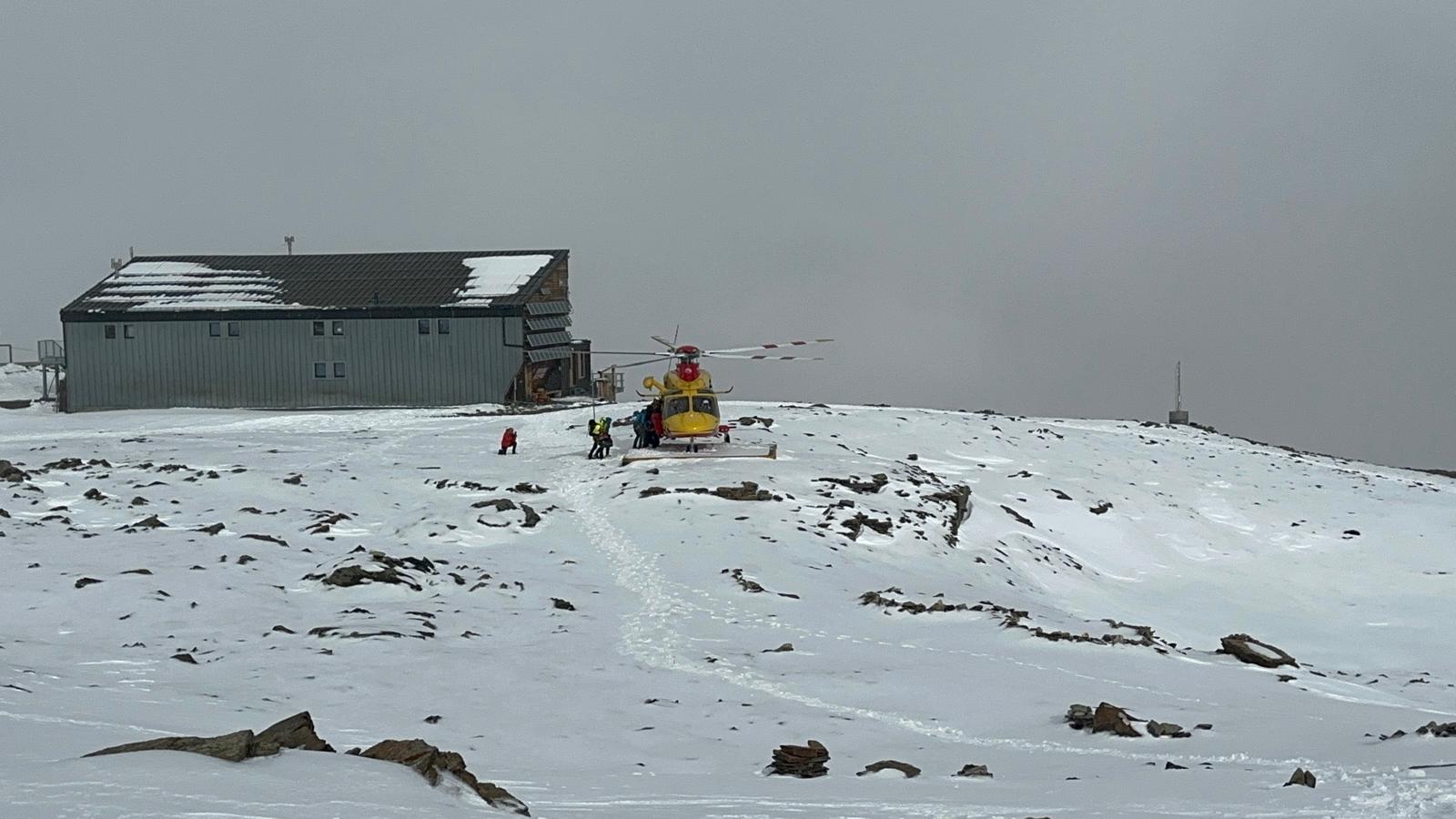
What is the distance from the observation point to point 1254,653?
17734 mm

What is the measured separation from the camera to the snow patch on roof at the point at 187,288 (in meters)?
52.7

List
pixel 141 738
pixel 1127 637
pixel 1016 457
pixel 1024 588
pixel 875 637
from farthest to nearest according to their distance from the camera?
pixel 1016 457 → pixel 1024 588 → pixel 1127 637 → pixel 875 637 → pixel 141 738

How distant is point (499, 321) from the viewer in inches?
2021

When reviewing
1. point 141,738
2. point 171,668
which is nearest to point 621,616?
point 171,668

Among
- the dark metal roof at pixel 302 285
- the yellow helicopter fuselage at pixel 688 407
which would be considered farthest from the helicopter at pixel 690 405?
the dark metal roof at pixel 302 285

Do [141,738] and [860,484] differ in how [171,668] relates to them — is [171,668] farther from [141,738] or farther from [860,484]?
[860,484]

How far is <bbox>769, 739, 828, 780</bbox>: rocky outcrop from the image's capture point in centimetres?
1072

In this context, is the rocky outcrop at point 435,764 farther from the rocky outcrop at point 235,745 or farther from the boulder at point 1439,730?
the boulder at point 1439,730

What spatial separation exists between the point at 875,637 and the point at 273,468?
1835 centimetres

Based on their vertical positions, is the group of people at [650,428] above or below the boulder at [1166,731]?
above

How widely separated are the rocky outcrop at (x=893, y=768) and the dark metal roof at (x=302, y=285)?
4189 cm

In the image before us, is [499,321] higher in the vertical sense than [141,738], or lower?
higher

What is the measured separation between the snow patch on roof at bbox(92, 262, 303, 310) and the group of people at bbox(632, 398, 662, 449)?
23146mm

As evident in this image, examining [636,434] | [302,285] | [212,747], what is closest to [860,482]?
[636,434]
